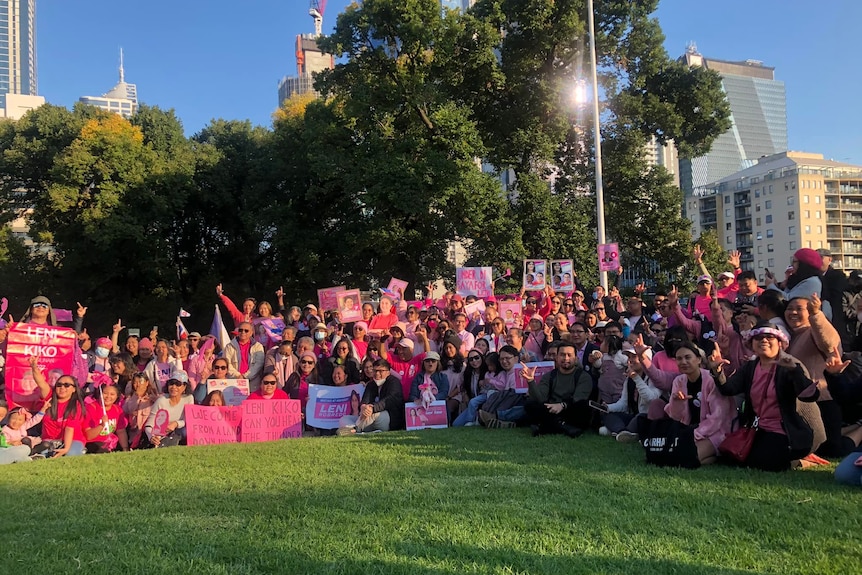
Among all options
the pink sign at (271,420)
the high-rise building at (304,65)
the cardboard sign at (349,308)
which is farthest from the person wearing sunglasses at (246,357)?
the high-rise building at (304,65)

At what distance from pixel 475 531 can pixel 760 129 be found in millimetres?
225616

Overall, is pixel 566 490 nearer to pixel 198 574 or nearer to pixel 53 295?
pixel 198 574

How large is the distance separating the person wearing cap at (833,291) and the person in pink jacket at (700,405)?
2391 mm

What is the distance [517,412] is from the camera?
935cm

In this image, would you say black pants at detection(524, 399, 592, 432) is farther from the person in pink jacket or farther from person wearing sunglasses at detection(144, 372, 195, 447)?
person wearing sunglasses at detection(144, 372, 195, 447)

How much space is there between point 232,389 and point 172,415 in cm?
99

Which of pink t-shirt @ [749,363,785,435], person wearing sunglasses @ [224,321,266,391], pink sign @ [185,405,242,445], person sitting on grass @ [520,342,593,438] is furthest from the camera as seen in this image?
person wearing sunglasses @ [224,321,266,391]

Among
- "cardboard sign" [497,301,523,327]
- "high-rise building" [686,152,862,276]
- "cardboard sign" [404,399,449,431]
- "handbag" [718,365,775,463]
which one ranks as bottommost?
"cardboard sign" [404,399,449,431]

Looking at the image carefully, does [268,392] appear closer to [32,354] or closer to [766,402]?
[32,354]

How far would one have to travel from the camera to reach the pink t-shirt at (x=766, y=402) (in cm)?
599

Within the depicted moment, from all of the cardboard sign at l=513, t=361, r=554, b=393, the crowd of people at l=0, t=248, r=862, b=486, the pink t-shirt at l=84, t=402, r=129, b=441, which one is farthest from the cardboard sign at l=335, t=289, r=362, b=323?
the pink t-shirt at l=84, t=402, r=129, b=441

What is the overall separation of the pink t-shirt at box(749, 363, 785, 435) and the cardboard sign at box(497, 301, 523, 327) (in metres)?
8.11

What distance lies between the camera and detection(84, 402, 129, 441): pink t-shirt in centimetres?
930

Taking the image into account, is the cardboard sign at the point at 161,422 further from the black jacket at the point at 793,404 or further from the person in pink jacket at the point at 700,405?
the black jacket at the point at 793,404
